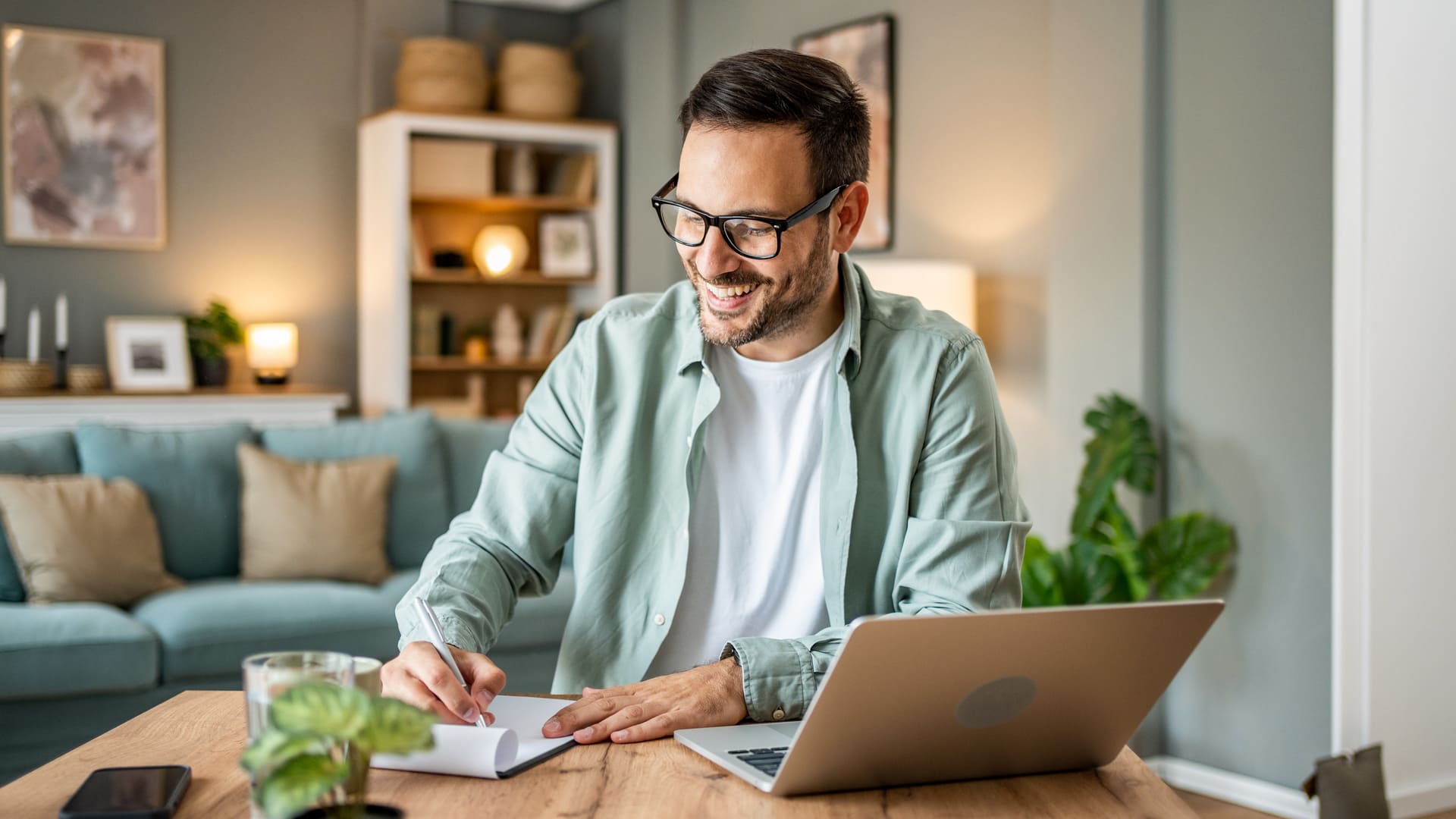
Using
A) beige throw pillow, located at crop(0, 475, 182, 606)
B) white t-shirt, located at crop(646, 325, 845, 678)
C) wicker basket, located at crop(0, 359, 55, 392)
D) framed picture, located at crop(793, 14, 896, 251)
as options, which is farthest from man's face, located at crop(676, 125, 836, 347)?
wicker basket, located at crop(0, 359, 55, 392)

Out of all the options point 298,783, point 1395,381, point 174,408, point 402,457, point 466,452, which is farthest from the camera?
point 174,408

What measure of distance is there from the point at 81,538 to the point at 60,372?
2.23 meters

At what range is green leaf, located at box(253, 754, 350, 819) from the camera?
0.63 meters

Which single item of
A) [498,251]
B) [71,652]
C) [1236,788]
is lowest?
[1236,788]

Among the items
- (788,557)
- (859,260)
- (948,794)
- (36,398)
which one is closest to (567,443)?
(788,557)

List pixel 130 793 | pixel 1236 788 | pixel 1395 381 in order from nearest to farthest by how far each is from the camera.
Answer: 1. pixel 130 793
2. pixel 1395 381
3. pixel 1236 788

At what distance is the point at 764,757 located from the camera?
105 centimetres

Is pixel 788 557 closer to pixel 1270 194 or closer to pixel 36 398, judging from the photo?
pixel 1270 194

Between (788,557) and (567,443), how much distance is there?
11.1 inches

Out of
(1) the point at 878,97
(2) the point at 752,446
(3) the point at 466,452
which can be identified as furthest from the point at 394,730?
(1) the point at 878,97

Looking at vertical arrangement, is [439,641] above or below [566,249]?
below

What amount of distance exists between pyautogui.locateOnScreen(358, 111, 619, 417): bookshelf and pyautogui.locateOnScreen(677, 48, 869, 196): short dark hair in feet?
14.4

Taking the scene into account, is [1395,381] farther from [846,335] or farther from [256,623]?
[256,623]

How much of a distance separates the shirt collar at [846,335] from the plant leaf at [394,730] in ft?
2.73
